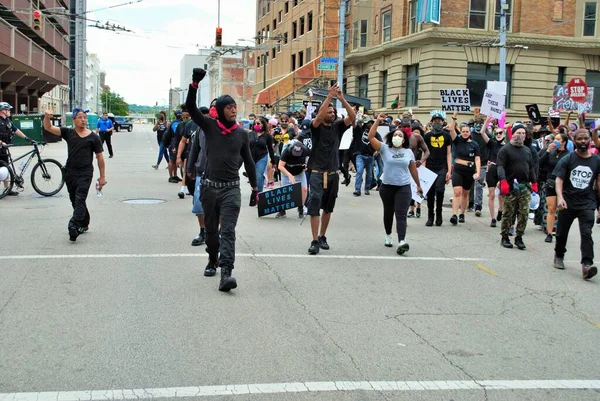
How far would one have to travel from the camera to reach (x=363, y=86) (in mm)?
41938

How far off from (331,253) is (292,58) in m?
48.5

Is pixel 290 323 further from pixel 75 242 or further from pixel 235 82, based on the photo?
pixel 235 82

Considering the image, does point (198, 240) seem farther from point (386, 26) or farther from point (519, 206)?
point (386, 26)

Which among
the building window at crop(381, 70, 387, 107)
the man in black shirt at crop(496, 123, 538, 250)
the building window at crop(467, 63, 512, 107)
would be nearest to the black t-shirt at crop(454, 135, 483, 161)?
the man in black shirt at crop(496, 123, 538, 250)

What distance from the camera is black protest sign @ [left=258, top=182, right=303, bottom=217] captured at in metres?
11.8

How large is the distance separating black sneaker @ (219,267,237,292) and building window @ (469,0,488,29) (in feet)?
97.2

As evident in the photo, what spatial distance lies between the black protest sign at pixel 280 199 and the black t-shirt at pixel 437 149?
2.54 metres

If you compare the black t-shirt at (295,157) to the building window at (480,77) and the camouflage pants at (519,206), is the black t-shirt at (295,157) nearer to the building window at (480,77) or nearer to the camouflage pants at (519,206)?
the camouflage pants at (519,206)

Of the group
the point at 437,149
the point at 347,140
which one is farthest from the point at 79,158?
the point at 347,140

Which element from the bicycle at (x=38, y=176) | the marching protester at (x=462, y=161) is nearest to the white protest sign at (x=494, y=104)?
the marching protester at (x=462, y=161)

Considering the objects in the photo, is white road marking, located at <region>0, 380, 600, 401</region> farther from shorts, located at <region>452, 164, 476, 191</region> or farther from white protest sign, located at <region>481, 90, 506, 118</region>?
white protest sign, located at <region>481, 90, 506, 118</region>

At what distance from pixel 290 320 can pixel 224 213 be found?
1.54m

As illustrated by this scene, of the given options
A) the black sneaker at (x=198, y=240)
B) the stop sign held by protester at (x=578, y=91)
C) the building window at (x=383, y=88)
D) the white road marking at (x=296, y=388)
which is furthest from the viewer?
the building window at (x=383, y=88)

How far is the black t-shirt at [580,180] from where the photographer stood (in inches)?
328
